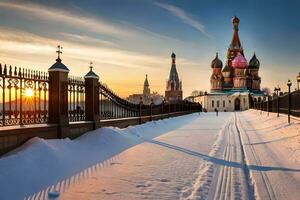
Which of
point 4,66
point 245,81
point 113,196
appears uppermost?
point 245,81

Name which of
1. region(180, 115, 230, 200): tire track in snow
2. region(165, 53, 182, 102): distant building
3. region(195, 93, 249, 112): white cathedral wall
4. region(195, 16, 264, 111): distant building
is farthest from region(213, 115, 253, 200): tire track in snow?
region(165, 53, 182, 102): distant building

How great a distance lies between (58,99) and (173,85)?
89178 millimetres

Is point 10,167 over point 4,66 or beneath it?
beneath

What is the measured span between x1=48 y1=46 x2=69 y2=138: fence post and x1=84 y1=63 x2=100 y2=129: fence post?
72.1 inches

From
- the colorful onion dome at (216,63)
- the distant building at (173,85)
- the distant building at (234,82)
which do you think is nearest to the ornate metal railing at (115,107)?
the distant building at (234,82)

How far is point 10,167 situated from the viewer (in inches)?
256

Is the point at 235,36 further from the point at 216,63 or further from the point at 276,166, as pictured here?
the point at 276,166

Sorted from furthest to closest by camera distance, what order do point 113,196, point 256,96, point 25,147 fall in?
point 256,96 → point 25,147 → point 113,196

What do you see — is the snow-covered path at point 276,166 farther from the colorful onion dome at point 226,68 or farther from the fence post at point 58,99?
the colorful onion dome at point 226,68

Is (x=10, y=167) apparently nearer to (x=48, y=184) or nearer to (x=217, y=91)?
(x=48, y=184)

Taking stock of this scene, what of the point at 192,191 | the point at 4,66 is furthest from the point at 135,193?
the point at 4,66

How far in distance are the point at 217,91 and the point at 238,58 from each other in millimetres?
10012

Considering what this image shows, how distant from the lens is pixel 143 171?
7578mm

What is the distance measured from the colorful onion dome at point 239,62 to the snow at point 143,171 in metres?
74.6
